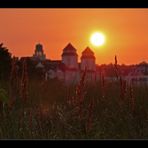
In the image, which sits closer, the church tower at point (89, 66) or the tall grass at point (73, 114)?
the tall grass at point (73, 114)

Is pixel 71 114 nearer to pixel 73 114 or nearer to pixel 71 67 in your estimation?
pixel 73 114

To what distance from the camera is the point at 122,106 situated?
9.16 feet

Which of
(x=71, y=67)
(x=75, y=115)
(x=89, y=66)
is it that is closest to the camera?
(x=75, y=115)

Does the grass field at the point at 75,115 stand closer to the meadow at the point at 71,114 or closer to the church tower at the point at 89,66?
the meadow at the point at 71,114

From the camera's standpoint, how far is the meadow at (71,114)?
242 centimetres

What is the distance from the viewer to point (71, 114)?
263 centimetres

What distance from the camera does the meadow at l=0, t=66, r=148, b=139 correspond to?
2.42m

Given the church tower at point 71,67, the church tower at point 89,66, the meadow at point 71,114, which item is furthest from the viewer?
the church tower at point 71,67

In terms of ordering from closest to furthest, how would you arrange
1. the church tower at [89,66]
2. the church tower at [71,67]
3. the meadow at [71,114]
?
the meadow at [71,114]
the church tower at [89,66]
the church tower at [71,67]

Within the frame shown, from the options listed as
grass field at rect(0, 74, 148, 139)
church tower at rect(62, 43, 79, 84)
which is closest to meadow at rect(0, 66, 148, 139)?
grass field at rect(0, 74, 148, 139)

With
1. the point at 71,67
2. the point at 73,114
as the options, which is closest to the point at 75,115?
the point at 73,114

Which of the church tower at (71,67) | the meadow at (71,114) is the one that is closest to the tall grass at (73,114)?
the meadow at (71,114)
